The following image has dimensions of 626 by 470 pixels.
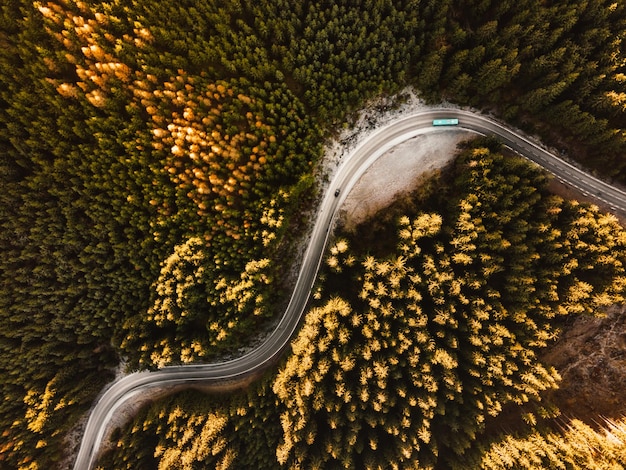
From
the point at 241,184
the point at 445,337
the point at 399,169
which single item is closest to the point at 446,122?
the point at 399,169

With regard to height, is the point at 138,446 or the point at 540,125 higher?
the point at 540,125

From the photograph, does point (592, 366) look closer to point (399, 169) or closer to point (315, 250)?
point (399, 169)

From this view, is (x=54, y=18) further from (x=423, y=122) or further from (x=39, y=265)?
(x=423, y=122)

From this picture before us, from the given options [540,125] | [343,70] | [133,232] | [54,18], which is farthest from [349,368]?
[54,18]

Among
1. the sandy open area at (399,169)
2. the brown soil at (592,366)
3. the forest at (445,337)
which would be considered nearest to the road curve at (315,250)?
the sandy open area at (399,169)

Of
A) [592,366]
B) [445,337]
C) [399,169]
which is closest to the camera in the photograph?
[445,337]

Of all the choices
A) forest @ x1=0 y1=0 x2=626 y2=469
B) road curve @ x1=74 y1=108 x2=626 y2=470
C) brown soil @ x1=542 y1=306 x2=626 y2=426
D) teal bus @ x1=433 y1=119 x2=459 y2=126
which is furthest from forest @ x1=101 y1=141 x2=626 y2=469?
teal bus @ x1=433 y1=119 x2=459 y2=126

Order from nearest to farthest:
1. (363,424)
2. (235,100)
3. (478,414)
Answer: (235,100) < (478,414) < (363,424)

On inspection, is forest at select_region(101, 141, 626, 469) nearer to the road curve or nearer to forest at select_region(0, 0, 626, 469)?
forest at select_region(0, 0, 626, 469)
